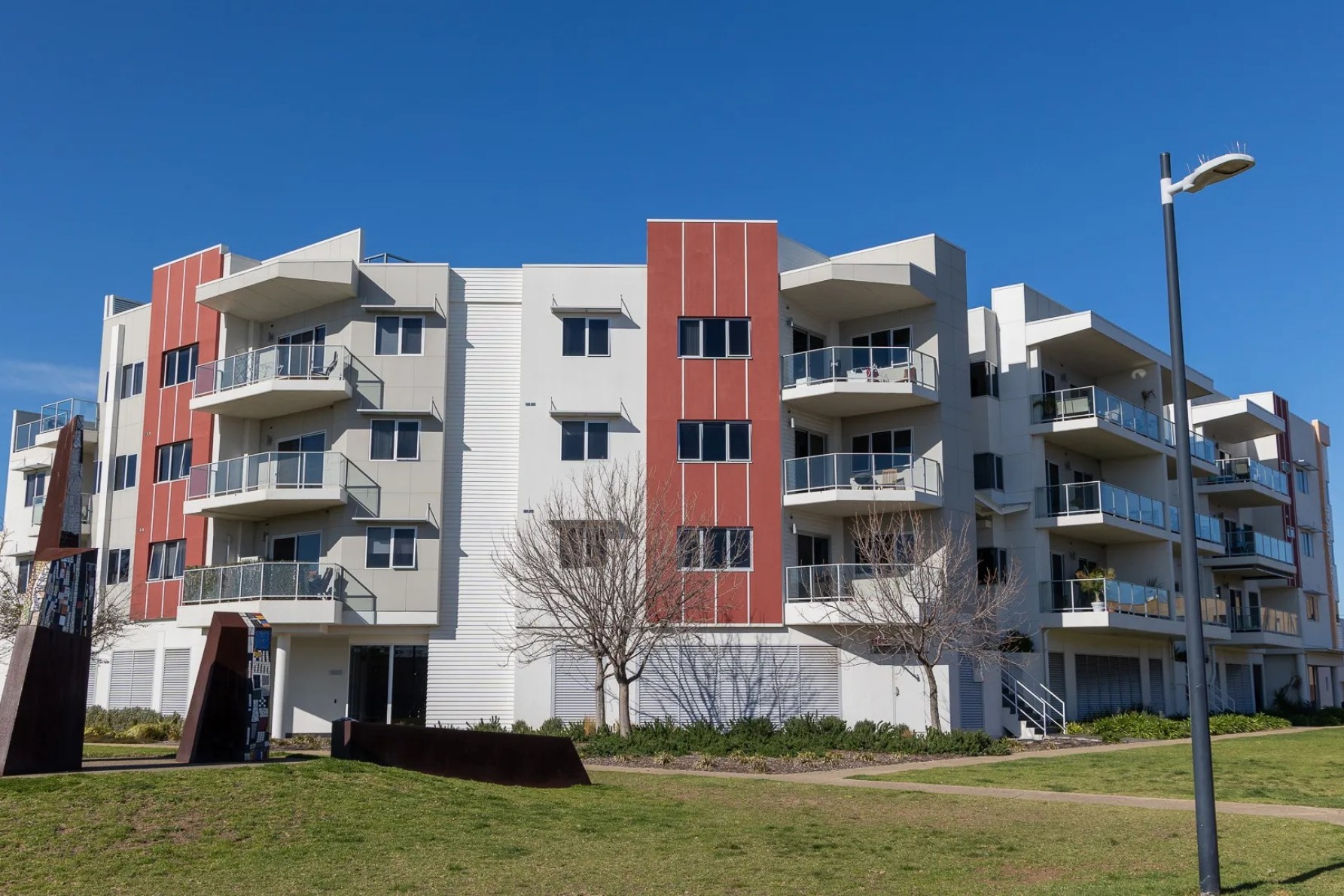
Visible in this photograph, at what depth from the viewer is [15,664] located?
53.9 feet

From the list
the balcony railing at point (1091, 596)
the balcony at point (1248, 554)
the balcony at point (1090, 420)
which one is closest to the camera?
the balcony railing at point (1091, 596)

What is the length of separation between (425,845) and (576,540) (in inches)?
742

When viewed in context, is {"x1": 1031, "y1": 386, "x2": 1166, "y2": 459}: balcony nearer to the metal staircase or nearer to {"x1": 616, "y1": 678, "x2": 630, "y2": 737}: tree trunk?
the metal staircase

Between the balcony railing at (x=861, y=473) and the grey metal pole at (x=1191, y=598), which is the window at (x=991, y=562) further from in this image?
the grey metal pole at (x=1191, y=598)

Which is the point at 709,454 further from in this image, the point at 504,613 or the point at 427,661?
the point at 427,661

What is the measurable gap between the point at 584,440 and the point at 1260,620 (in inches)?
1241

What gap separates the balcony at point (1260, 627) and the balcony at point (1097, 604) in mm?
11735

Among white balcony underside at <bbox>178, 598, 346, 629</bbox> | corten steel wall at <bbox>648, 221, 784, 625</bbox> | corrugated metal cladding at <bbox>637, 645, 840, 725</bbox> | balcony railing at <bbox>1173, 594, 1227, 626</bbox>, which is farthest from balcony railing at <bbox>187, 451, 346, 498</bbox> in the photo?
balcony railing at <bbox>1173, 594, 1227, 626</bbox>

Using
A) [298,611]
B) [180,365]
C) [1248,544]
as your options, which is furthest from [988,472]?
[180,365]

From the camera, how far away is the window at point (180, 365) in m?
41.6

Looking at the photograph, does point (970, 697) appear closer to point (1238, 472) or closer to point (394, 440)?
point (394, 440)

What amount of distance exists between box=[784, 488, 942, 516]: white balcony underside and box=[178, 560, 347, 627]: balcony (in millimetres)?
13203

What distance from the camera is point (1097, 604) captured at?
3909cm

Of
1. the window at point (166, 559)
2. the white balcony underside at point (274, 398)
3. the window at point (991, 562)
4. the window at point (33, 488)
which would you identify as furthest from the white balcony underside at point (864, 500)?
the window at point (33, 488)
